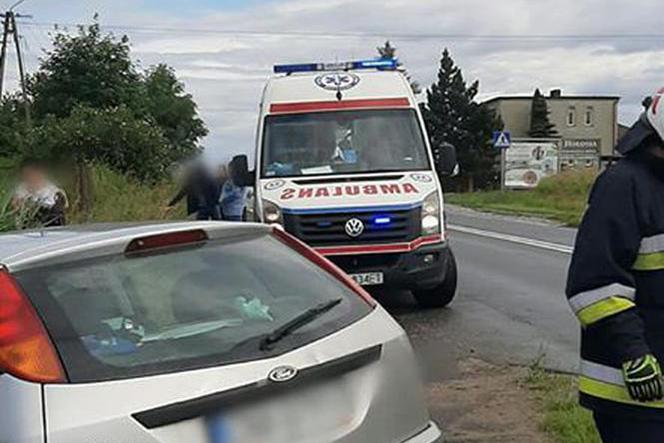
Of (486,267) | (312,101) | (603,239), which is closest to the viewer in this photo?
(603,239)

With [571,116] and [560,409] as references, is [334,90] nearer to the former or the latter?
[560,409]

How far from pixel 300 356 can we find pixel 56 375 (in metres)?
0.76

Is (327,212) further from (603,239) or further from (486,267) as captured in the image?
(603,239)

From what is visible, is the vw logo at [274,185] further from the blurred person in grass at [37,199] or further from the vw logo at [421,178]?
the blurred person in grass at [37,199]

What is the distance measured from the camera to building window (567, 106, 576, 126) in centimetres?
9104

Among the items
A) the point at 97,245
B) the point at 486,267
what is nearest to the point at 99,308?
the point at 97,245

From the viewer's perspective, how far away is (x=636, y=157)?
3330 millimetres

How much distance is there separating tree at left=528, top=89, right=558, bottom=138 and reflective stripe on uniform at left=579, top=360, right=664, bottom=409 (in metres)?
83.4

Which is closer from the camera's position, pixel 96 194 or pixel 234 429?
Answer: pixel 234 429

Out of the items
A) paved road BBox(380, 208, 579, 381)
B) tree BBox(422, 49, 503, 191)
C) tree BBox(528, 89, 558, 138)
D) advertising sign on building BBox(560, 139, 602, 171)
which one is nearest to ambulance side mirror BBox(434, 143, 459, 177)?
paved road BBox(380, 208, 579, 381)

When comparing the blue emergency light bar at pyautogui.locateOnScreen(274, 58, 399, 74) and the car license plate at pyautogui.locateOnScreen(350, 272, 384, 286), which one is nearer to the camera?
the car license plate at pyautogui.locateOnScreen(350, 272, 384, 286)

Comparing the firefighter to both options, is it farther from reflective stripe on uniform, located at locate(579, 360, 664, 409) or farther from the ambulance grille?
the ambulance grille

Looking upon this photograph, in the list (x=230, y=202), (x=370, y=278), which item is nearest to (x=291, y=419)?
(x=370, y=278)

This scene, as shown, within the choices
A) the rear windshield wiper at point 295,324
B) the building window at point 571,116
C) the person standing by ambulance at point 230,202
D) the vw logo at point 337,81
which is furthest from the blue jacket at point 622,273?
the building window at point 571,116
